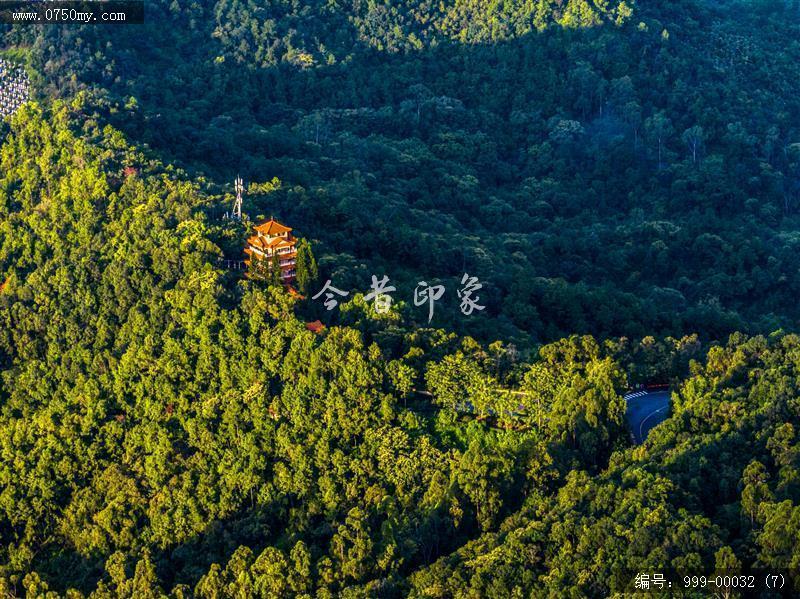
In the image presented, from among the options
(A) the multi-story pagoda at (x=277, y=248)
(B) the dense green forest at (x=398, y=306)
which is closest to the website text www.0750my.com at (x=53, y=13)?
(B) the dense green forest at (x=398, y=306)

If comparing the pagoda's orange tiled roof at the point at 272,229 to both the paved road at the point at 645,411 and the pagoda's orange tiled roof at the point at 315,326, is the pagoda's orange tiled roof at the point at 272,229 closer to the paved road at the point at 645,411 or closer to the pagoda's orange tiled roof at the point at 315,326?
the pagoda's orange tiled roof at the point at 315,326

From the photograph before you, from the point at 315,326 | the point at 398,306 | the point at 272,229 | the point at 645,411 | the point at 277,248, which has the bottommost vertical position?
the point at 645,411

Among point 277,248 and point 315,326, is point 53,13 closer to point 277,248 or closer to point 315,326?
point 277,248

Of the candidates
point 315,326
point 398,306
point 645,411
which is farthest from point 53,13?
point 645,411

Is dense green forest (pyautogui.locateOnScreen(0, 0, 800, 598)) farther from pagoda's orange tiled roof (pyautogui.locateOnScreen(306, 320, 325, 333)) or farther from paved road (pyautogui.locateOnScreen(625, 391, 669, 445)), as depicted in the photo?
paved road (pyautogui.locateOnScreen(625, 391, 669, 445))

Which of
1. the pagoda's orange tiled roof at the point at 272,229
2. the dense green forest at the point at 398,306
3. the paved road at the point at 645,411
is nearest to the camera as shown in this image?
the dense green forest at the point at 398,306

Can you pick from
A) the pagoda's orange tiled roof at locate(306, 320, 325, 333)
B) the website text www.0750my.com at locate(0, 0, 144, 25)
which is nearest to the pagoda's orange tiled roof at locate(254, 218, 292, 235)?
the pagoda's orange tiled roof at locate(306, 320, 325, 333)
